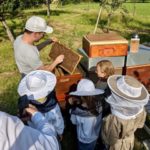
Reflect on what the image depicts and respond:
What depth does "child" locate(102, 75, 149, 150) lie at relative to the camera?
336 centimetres

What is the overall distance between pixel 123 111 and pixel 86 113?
24.1 inches

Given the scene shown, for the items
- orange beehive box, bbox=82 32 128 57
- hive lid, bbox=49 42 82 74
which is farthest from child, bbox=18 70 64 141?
orange beehive box, bbox=82 32 128 57

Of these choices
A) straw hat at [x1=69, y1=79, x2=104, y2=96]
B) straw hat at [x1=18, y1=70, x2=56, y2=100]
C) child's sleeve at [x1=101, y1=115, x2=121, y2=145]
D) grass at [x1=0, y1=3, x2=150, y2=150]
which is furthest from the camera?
grass at [x1=0, y1=3, x2=150, y2=150]

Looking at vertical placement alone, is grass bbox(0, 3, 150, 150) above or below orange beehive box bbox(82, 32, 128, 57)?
below

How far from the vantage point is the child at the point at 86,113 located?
12.5 ft

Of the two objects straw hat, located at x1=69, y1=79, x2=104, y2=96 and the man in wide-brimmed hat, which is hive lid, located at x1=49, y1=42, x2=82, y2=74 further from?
straw hat, located at x1=69, y1=79, x2=104, y2=96

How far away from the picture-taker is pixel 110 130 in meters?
3.63

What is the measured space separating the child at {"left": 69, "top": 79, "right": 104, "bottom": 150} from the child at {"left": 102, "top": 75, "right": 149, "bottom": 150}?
0.83 ft

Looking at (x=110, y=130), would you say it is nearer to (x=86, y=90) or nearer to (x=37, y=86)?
(x=86, y=90)

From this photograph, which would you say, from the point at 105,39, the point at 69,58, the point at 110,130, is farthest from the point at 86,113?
the point at 105,39

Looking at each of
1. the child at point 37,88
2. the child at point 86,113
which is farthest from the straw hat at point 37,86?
the child at point 86,113

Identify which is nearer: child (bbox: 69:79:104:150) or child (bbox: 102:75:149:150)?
child (bbox: 102:75:149:150)

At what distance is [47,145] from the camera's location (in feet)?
7.48

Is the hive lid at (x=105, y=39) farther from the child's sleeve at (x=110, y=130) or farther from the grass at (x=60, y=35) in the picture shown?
the child's sleeve at (x=110, y=130)
